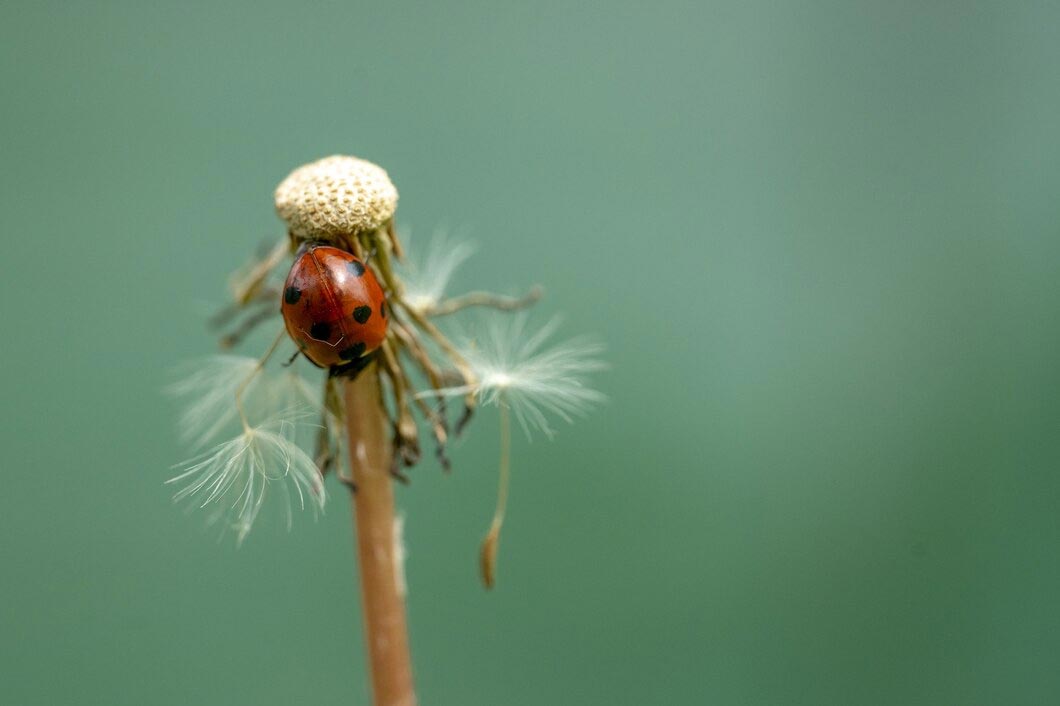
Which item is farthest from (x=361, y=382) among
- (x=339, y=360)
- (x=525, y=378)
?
(x=525, y=378)

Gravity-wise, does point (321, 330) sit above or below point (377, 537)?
above

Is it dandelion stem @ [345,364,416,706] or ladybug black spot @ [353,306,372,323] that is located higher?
ladybug black spot @ [353,306,372,323]

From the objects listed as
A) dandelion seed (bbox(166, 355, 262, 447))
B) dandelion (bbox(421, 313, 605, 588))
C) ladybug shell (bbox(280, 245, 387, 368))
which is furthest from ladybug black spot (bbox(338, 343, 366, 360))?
dandelion seed (bbox(166, 355, 262, 447))

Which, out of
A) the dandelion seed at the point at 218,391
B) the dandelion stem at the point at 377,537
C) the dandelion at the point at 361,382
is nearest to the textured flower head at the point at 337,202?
the dandelion at the point at 361,382

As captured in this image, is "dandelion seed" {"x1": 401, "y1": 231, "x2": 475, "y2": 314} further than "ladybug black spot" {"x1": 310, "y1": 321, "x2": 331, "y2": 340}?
Yes

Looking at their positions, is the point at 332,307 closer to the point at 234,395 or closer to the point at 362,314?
the point at 362,314

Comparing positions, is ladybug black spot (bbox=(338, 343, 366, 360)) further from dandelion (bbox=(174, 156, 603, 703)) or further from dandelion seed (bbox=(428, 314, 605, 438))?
dandelion seed (bbox=(428, 314, 605, 438))

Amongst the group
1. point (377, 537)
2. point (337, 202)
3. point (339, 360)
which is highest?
point (337, 202)

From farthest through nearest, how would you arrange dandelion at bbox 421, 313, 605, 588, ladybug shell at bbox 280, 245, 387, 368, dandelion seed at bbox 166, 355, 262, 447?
dandelion seed at bbox 166, 355, 262, 447
dandelion at bbox 421, 313, 605, 588
ladybug shell at bbox 280, 245, 387, 368
